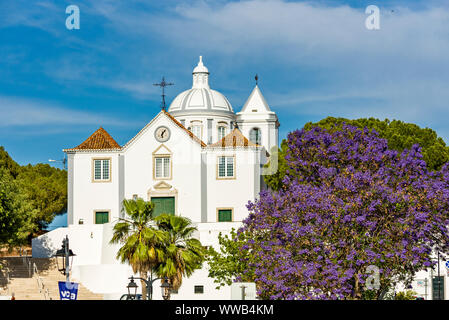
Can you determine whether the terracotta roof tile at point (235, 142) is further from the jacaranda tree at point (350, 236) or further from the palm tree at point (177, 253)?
the jacaranda tree at point (350, 236)

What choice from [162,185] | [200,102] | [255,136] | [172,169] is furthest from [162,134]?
[255,136]

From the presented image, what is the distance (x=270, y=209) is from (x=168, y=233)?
9789 mm

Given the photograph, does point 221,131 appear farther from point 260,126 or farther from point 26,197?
point 26,197

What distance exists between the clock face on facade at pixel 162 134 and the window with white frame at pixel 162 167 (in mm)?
1529

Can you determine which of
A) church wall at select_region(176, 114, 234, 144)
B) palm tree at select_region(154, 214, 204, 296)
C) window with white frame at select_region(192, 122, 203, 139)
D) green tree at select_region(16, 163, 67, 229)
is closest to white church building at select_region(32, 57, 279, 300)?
church wall at select_region(176, 114, 234, 144)

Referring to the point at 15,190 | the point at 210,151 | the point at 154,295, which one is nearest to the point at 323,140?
the point at 154,295

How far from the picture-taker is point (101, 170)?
55.3m

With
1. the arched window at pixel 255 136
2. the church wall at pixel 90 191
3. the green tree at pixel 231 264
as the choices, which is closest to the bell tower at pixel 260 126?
the arched window at pixel 255 136

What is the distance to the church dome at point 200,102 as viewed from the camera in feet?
212

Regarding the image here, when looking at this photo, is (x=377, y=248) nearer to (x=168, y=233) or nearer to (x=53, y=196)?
(x=168, y=233)

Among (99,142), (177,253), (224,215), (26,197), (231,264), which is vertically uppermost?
(99,142)

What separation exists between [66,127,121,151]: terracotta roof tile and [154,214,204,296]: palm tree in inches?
694

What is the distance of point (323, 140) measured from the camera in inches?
1409

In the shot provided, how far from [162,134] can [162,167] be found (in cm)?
272
